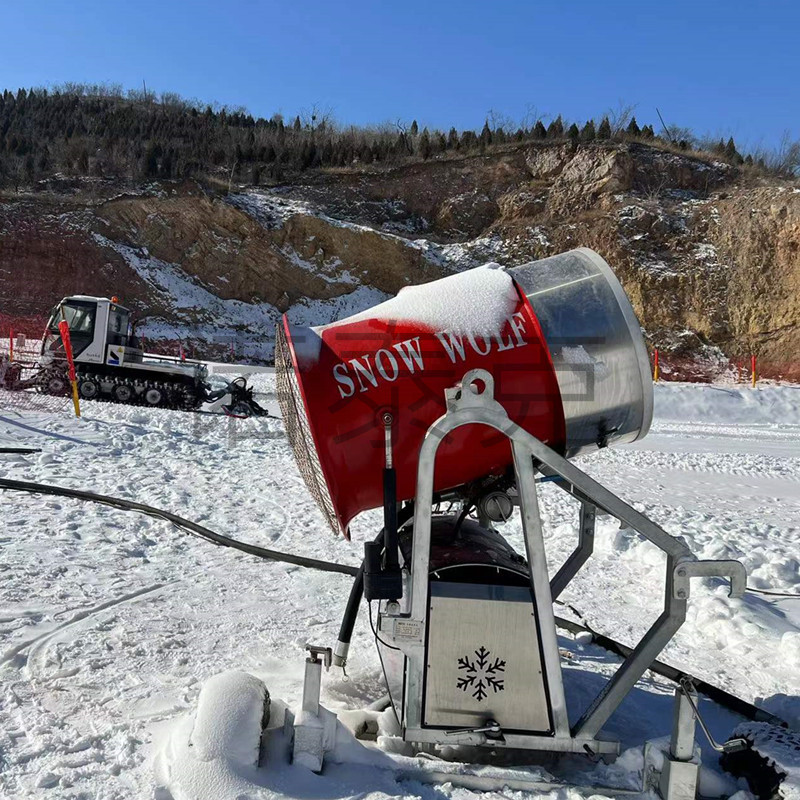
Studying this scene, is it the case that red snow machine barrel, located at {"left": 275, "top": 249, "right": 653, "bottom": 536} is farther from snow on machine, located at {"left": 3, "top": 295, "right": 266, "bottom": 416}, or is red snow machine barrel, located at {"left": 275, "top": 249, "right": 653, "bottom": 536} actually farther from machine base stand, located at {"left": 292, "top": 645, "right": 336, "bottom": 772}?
snow on machine, located at {"left": 3, "top": 295, "right": 266, "bottom": 416}

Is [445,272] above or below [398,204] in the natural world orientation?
below

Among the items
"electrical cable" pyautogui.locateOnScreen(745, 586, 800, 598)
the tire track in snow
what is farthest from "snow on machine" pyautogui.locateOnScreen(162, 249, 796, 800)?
"electrical cable" pyautogui.locateOnScreen(745, 586, 800, 598)

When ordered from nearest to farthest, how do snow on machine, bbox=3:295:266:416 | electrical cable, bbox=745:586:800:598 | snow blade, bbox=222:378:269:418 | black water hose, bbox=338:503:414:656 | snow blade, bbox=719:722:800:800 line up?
snow blade, bbox=719:722:800:800
black water hose, bbox=338:503:414:656
electrical cable, bbox=745:586:800:598
snow blade, bbox=222:378:269:418
snow on machine, bbox=3:295:266:416

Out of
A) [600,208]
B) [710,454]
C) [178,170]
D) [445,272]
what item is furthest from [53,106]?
[710,454]

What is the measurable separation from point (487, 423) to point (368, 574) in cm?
63

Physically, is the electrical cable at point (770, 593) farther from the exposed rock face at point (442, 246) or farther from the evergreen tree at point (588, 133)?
the evergreen tree at point (588, 133)

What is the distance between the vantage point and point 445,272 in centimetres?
3027

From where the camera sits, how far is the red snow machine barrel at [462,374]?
8.08 ft

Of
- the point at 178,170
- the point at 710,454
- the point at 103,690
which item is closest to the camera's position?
the point at 103,690

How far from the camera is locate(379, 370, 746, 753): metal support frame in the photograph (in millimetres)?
2307

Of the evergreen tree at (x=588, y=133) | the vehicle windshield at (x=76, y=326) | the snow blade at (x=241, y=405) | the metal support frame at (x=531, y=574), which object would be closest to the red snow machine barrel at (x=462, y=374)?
the metal support frame at (x=531, y=574)

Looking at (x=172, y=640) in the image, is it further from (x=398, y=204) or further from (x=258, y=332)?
(x=398, y=204)

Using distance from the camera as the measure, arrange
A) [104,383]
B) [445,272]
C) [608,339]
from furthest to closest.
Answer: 1. [445,272]
2. [104,383]
3. [608,339]

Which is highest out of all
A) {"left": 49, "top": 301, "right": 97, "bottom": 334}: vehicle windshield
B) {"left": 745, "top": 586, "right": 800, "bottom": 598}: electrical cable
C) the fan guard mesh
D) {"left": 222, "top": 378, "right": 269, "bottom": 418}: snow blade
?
{"left": 49, "top": 301, "right": 97, "bottom": 334}: vehicle windshield
